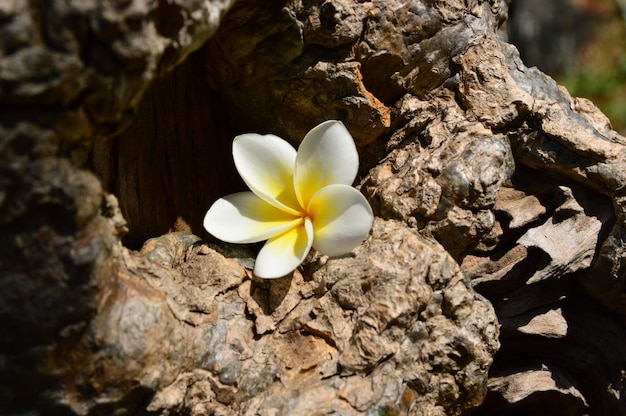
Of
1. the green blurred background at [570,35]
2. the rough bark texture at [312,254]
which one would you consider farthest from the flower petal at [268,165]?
the green blurred background at [570,35]

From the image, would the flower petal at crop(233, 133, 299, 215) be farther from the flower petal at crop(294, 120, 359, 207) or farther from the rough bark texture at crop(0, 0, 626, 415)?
the rough bark texture at crop(0, 0, 626, 415)

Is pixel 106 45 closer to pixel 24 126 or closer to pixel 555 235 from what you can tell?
pixel 24 126

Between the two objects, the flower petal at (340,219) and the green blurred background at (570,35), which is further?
the green blurred background at (570,35)

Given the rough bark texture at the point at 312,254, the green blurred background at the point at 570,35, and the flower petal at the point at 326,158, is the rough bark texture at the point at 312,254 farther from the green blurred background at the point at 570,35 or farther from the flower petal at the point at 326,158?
the green blurred background at the point at 570,35

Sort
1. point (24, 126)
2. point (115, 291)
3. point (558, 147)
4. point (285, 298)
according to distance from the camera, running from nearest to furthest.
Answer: point (24, 126) < point (115, 291) < point (285, 298) < point (558, 147)

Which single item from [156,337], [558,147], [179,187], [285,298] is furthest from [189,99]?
[558,147]

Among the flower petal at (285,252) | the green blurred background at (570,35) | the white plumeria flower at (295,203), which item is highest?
the white plumeria flower at (295,203)
